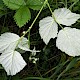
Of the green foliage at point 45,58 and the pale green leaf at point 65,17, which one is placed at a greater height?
the pale green leaf at point 65,17

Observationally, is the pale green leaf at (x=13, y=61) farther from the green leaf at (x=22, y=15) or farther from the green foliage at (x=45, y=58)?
the green foliage at (x=45, y=58)

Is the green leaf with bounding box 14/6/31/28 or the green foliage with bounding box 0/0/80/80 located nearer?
the green leaf with bounding box 14/6/31/28

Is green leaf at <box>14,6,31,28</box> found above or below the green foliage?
above

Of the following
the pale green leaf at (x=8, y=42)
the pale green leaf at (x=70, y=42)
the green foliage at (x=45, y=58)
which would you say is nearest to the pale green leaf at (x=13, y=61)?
the pale green leaf at (x=8, y=42)

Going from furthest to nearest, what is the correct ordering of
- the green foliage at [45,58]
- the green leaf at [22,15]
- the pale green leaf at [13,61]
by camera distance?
the green foliage at [45,58] → the green leaf at [22,15] → the pale green leaf at [13,61]

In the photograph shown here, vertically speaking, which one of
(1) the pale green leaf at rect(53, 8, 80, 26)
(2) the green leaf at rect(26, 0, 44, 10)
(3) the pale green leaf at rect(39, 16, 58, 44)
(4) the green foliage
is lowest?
(4) the green foliage

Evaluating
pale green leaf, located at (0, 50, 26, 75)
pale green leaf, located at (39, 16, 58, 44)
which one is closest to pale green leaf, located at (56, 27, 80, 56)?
pale green leaf, located at (39, 16, 58, 44)

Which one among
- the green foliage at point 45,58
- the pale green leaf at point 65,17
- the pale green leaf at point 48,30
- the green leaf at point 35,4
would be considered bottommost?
the green foliage at point 45,58

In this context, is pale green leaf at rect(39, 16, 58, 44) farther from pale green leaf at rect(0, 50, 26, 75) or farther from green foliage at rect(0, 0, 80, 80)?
green foliage at rect(0, 0, 80, 80)

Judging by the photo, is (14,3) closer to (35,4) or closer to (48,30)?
(35,4)

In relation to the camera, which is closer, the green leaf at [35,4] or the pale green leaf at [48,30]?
the pale green leaf at [48,30]

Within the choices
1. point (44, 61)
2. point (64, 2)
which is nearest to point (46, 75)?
point (44, 61)
